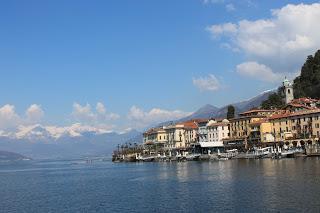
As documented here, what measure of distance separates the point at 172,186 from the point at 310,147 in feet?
204

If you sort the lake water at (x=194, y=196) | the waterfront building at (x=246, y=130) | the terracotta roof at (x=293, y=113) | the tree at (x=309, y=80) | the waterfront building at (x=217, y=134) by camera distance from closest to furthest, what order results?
the lake water at (x=194, y=196), the terracotta roof at (x=293, y=113), the waterfront building at (x=246, y=130), the tree at (x=309, y=80), the waterfront building at (x=217, y=134)

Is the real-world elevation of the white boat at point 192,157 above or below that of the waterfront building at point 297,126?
below

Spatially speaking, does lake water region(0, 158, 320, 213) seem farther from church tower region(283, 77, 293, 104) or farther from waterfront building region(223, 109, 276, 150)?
church tower region(283, 77, 293, 104)

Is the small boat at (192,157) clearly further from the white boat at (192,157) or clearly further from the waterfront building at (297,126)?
the waterfront building at (297,126)

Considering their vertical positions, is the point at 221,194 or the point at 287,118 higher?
the point at 287,118

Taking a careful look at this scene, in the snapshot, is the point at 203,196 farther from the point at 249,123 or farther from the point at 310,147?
the point at 249,123

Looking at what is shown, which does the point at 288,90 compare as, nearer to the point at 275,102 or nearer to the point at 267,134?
the point at 275,102

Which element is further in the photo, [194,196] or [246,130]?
[246,130]

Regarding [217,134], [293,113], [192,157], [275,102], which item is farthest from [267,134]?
[275,102]

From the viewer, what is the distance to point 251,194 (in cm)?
6288

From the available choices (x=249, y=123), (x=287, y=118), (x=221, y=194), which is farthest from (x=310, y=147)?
(x=221, y=194)

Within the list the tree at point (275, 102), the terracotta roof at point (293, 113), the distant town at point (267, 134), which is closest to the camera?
the distant town at point (267, 134)

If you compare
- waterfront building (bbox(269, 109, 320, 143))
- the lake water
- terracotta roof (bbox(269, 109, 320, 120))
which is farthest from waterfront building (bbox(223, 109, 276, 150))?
the lake water

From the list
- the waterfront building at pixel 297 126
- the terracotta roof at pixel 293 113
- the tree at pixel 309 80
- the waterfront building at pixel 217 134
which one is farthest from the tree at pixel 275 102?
the waterfront building at pixel 297 126
